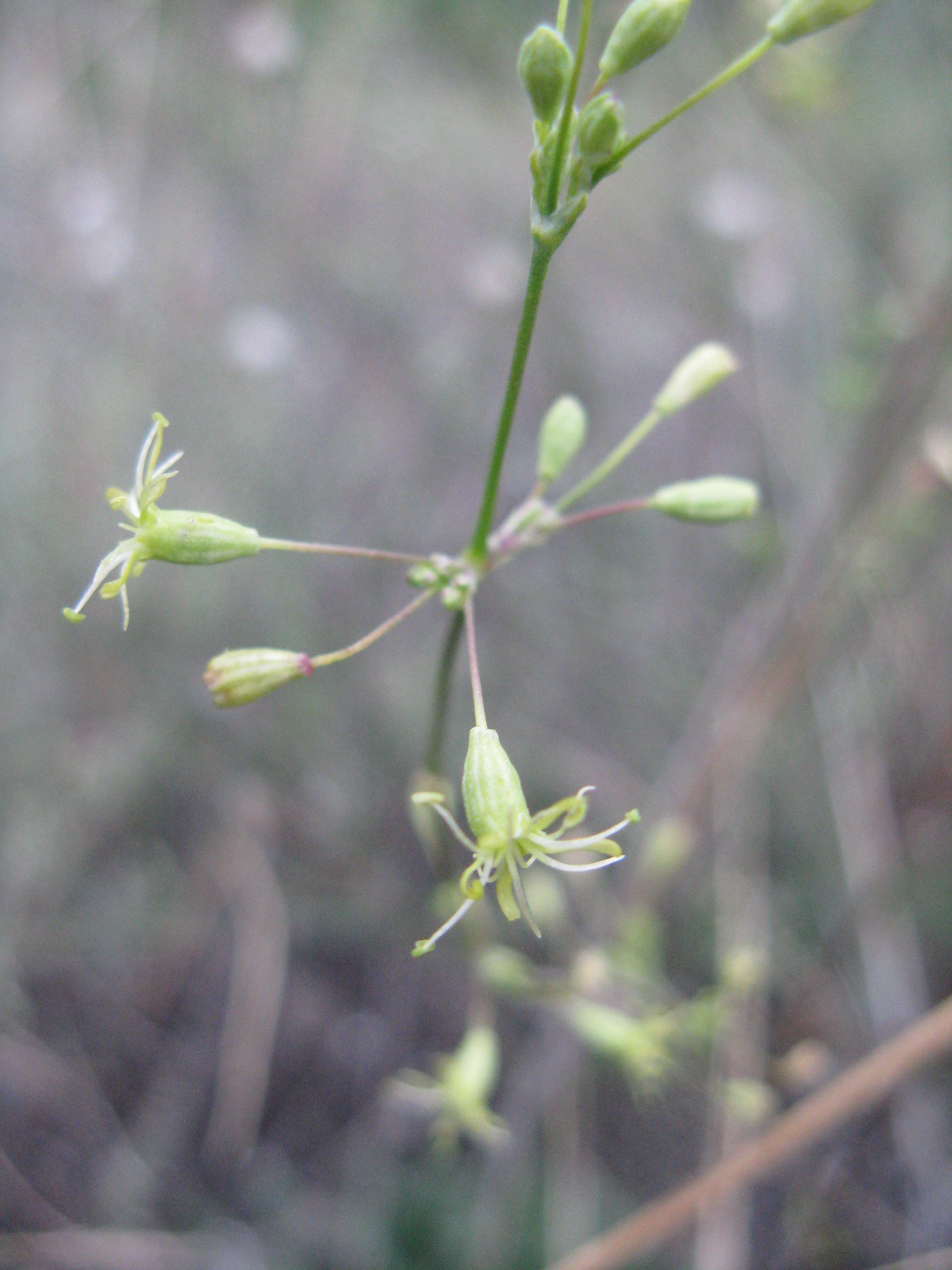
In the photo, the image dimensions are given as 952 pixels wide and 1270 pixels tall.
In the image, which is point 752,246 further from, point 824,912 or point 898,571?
point 824,912

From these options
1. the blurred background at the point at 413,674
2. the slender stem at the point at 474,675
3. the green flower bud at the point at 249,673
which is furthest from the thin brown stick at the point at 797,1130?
the green flower bud at the point at 249,673

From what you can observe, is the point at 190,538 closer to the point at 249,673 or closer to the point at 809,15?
the point at 249,673

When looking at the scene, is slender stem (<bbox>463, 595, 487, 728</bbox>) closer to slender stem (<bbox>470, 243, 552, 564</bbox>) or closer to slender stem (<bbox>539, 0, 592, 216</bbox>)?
slender stem (<bbox>470, 243, 552, 564</bbox>)

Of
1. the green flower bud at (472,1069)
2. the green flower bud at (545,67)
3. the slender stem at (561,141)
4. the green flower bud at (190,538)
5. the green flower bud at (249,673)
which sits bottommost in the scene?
the green flower bud at (472,1069)

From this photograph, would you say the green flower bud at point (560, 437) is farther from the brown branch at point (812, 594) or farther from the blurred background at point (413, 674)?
the brown branch at point (812, 594)

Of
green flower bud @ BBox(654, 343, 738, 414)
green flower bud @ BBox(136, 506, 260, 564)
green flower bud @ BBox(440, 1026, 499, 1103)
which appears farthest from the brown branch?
green flower bud @ BBox(136, 506, 260, 564)

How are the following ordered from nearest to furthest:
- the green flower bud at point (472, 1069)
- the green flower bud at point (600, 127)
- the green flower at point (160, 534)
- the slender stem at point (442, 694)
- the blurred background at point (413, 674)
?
1. the green flower bud at point (600, 127)
2. the green flower at point (160, 534)
3. the slender stem at point (442, 694)
4. the green flower bud at point (472, 1069)
5. the blurred background at point (413, 674)
